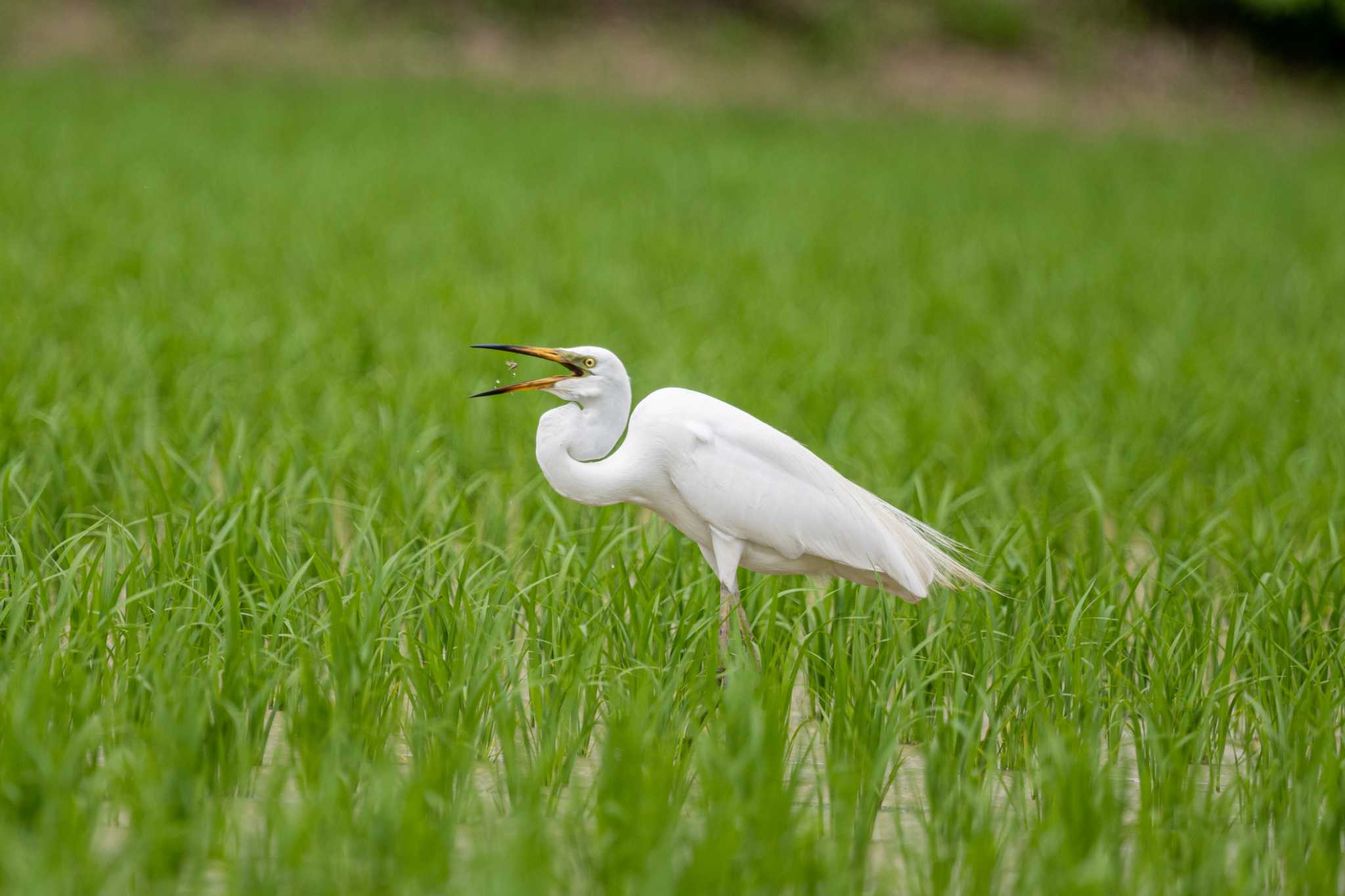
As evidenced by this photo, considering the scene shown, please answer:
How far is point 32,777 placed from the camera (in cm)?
213

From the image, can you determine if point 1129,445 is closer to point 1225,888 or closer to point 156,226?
point 1225,888

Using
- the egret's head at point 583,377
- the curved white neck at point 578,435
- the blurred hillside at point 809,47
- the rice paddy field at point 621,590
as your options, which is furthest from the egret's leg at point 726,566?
the blurred hillside at point 809,47

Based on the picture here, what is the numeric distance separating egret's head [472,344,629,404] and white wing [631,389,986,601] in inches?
5.3

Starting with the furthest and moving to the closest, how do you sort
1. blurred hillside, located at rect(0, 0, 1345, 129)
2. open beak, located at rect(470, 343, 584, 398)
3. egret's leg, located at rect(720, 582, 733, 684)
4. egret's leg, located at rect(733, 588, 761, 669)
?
blurred hillside, located at rect(0, 0, 1345, 129)
egret's leg, located at rect(733, 588, 761, 669)
egret's leg, located at rect(720, 582, 733, 684)
open beak, located at rect(470, 343, 584, 398)

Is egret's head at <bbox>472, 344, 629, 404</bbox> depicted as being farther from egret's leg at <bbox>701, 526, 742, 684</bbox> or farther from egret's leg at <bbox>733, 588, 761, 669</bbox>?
egret's leg at <bbox>733, 588, 761, 669</bbox>

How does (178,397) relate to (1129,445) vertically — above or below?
below

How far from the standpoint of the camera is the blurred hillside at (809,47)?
22141mm

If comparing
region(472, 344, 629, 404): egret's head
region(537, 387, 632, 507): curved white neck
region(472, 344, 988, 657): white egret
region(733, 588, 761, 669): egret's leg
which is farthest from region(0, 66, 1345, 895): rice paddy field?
region(472, 344, 629, 404): egret's head

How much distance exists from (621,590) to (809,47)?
25.3 meters

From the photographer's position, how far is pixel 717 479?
2.62 meters

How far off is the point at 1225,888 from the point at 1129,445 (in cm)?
338

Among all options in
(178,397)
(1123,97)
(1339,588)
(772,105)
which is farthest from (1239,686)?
(1123,97)

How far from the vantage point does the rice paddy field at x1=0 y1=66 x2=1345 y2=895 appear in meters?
2.16

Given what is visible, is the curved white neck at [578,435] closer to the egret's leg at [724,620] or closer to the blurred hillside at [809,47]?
the egret's leg at [724,620]
